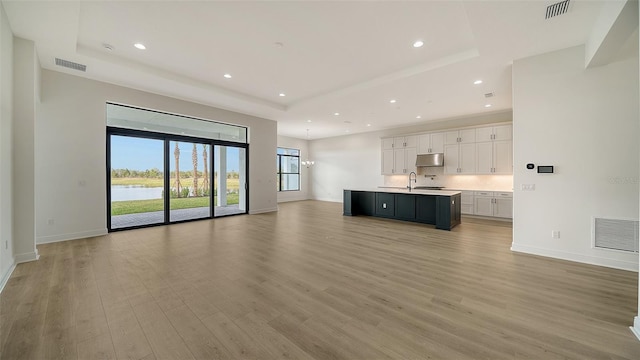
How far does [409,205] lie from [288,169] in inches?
264

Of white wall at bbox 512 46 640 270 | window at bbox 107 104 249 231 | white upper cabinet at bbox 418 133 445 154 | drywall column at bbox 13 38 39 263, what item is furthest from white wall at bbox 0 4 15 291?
white upper cabinet at bbox 418 133 445 154

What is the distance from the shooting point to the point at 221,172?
7.62m

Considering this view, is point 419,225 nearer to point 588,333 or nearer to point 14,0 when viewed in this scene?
point 588,333

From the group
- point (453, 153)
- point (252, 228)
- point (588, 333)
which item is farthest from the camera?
point (453, 153)

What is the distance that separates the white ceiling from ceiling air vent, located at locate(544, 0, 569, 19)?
7 cm

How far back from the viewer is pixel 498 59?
3941 millimetres

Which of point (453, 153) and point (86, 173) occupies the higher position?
point (453, 153)

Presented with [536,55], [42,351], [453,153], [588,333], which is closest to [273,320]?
[42,351]

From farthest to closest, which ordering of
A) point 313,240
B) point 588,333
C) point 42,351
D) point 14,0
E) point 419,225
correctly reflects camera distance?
1. point 419,225
2. point 313,240
3. point 14,0
4. point 588,333
5. point 42,351

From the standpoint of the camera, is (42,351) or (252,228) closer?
(42,351)

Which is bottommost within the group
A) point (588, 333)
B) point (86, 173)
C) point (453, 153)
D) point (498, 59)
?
point (588, 333)

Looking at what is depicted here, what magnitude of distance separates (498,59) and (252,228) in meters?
5.76

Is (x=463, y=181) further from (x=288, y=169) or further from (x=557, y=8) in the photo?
(x=288, y=169)

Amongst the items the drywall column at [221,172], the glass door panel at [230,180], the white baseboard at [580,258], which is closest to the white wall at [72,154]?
the drywall column at [221,172]
